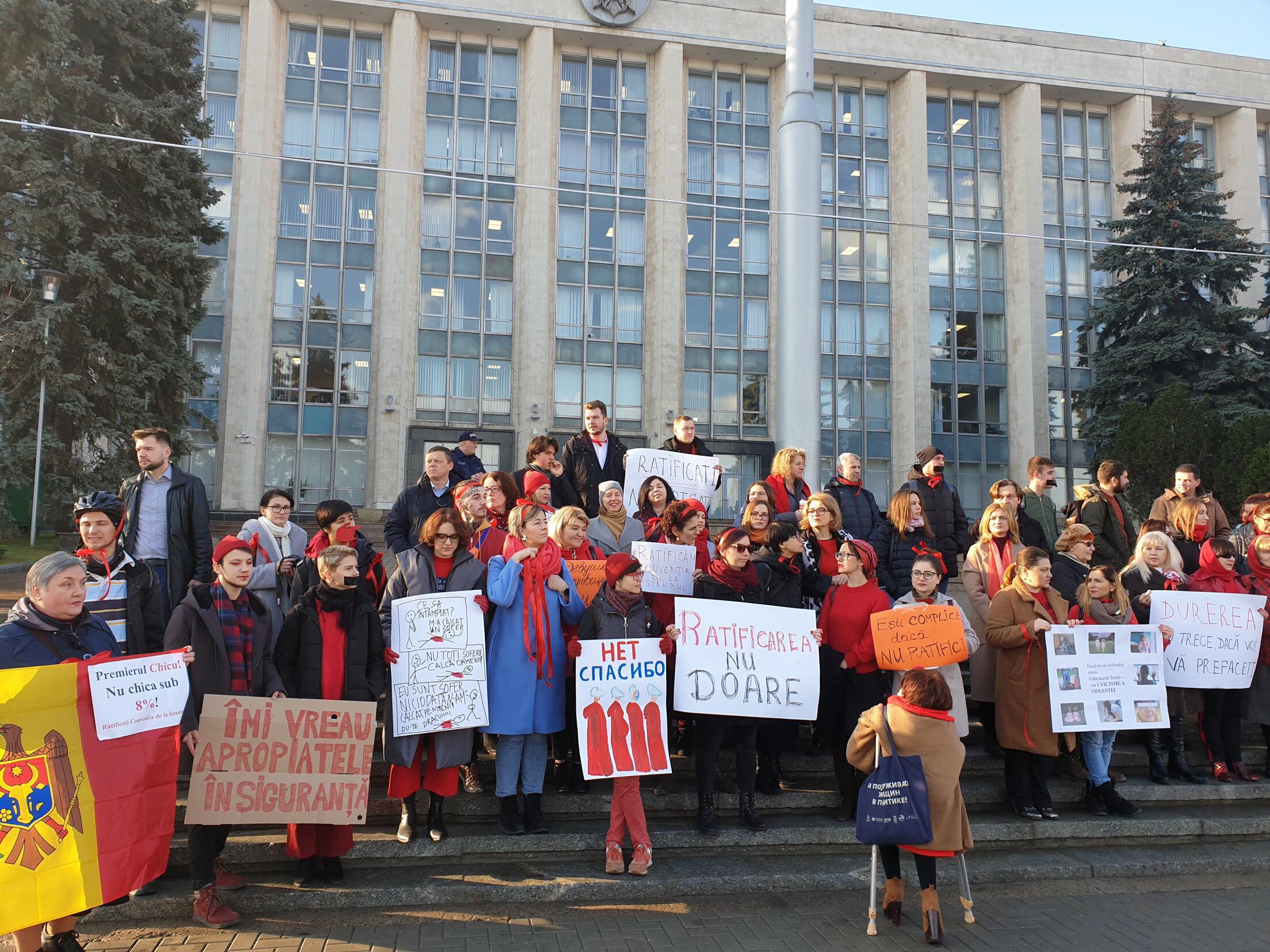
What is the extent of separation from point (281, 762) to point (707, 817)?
279 cm

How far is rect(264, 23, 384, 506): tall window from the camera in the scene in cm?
2967

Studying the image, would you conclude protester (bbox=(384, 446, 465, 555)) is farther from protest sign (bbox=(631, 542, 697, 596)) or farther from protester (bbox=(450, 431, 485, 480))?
protest sign (bbox=(631, 542, 697, 596))

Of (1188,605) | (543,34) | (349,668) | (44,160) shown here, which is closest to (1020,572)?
(1188,605)

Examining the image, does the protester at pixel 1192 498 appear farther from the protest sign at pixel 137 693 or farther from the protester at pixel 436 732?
the protest sign at pixel 137 693

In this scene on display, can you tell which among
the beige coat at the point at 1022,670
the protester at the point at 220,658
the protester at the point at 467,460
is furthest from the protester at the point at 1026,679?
the protester at the point at 467,460

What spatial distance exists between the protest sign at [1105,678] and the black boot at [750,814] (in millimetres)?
2307

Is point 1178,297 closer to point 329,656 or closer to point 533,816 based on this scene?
point 533,816

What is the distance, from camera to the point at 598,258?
104 feet

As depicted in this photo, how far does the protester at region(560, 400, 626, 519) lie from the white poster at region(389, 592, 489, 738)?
3.21 m

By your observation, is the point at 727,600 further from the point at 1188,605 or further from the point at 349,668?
the point at 1188,605

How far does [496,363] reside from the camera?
30.9 metres

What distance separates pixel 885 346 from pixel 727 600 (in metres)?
29.7

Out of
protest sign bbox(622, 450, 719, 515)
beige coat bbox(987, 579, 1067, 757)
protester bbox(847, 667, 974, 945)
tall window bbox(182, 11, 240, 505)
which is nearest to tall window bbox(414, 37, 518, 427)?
tall window bbox(182, 11, 240, 505)

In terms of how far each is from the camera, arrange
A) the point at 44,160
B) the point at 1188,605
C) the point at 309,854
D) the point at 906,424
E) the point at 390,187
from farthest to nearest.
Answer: the point at 906,424 < the point at 390,187 < the point at 44,160 < the point at 1188,605 < the point at 309,854
